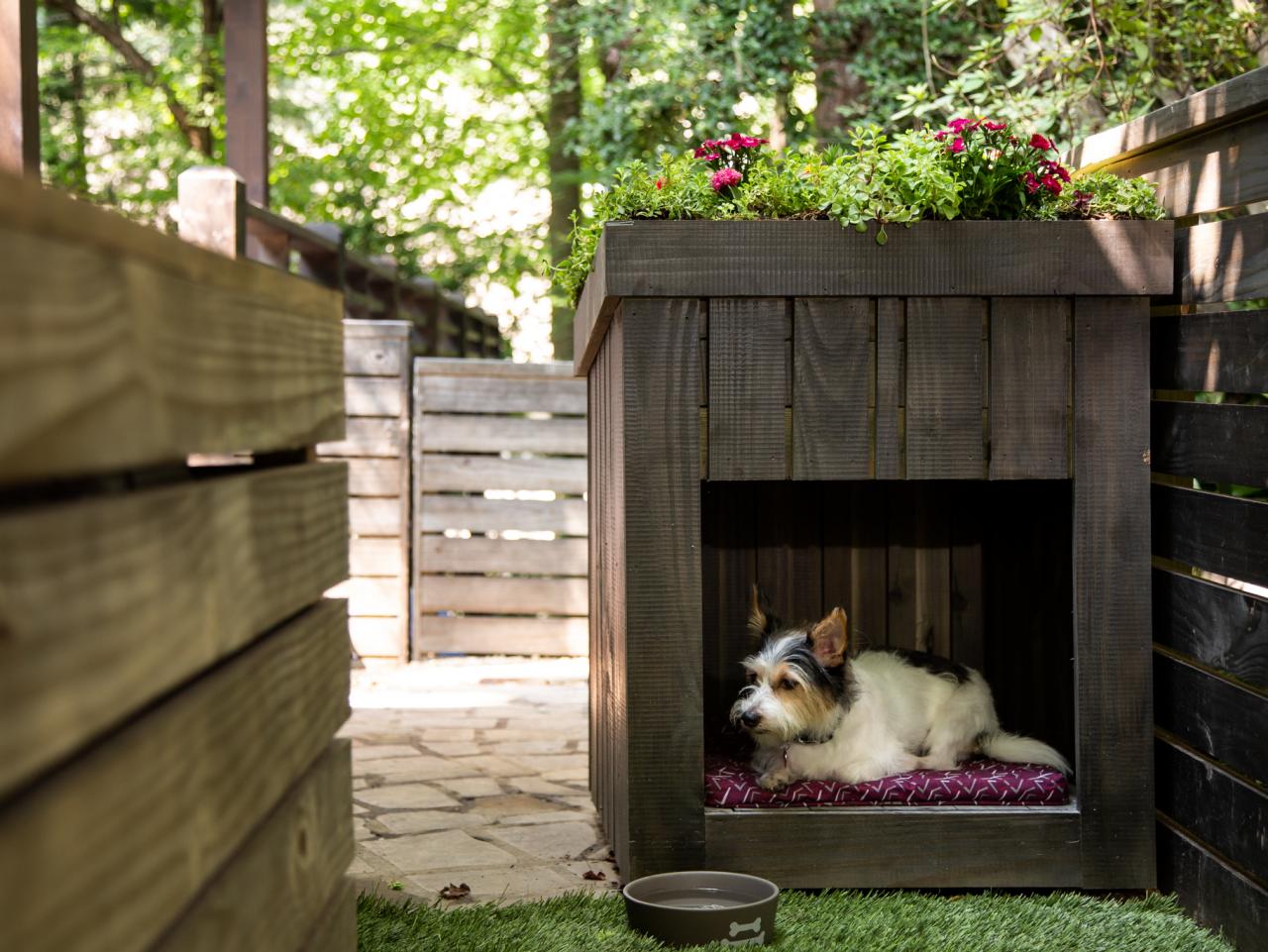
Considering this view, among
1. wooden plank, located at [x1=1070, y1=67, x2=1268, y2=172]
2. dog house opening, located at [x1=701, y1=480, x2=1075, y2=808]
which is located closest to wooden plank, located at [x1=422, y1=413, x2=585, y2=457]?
dog house opening, located at [x1=701, y1=480, x2=1075, y2=808]

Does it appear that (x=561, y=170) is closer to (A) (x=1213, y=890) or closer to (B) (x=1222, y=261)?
(B) (x=1222, y=261)

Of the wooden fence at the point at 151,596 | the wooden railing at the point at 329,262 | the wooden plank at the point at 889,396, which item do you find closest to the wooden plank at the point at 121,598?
the wooden fence at the point at 151,596

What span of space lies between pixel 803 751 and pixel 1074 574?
0.88 metres

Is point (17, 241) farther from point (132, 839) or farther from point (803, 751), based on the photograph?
point (803, 751)

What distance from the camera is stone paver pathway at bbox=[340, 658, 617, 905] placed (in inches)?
157

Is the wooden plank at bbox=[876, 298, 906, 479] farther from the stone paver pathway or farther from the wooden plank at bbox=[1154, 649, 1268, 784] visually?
the stone paver pathway

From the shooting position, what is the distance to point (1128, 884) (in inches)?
140

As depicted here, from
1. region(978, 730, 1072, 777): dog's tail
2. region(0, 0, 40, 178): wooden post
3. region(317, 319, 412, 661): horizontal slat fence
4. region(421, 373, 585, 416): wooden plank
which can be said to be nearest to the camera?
region(0, 0, 40, 178): wooden post

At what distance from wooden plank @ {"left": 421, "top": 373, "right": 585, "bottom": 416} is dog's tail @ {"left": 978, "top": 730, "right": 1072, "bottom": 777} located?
4580 mm

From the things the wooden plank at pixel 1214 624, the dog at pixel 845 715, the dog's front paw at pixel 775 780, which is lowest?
the dog's front paw at pixel 775 780

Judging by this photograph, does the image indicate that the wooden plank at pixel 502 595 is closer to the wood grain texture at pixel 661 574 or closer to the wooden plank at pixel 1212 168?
the wood grain texture at pixel 661 574

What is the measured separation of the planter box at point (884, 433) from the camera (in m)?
3.46

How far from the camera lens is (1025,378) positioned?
11.6 feet

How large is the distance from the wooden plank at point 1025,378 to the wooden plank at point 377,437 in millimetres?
5183
